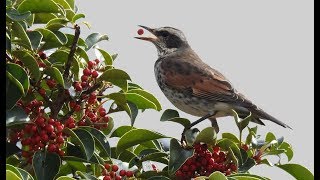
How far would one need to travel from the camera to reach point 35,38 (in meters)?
3.58

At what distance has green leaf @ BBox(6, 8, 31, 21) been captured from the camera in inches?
135

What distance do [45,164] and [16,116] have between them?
28cm

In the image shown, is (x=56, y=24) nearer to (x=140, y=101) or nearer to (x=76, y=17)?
(x=76, y=17)

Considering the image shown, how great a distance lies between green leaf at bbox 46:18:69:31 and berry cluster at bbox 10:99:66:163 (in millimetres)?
461

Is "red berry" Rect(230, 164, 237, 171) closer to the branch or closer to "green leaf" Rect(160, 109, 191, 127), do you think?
"green leaf" Rect(160, 109, 191, 127)

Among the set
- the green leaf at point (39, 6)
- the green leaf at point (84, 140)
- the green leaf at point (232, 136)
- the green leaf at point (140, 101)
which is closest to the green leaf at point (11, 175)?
the green leaf at point (84, 140)

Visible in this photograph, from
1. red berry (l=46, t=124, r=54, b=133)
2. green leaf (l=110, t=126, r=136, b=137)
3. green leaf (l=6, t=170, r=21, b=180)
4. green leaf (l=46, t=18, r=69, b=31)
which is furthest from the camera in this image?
green leaf (l=110, t=126, r=136, b=137)

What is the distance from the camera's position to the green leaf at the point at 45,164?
11.2ft

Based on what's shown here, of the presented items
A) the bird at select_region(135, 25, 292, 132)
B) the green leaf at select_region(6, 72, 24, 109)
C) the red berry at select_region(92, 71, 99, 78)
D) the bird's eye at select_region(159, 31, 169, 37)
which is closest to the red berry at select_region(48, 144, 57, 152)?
the green leaf at select_region(6, 72, 24, 109)

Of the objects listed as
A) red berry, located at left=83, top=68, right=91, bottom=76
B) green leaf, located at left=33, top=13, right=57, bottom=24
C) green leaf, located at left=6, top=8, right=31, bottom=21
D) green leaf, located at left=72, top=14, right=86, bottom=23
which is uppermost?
green leaf, located at left=6, top=8, right=31, bottom=21

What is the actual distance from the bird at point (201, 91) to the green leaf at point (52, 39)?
7.95ft

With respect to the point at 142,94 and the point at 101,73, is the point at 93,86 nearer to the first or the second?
the point at 101,73

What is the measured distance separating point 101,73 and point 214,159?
2.72 feet

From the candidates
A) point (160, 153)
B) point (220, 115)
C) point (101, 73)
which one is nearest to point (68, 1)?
point (101, 73)
